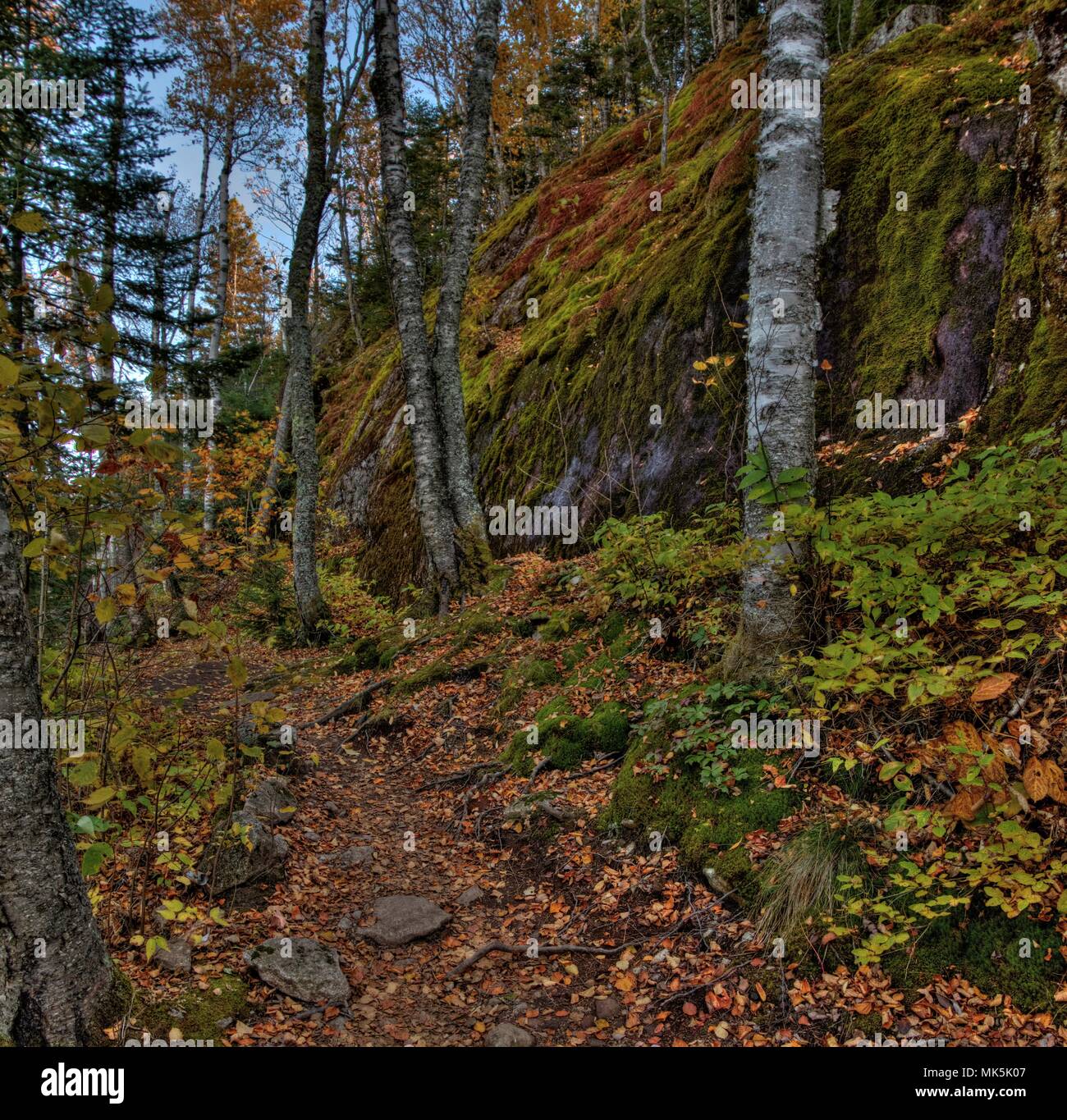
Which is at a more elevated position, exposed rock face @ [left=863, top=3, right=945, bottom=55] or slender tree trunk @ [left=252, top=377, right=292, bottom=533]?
exposed rock face @ [left=863, top=3, right=945, bottom=55]

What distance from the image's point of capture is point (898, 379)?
569cm

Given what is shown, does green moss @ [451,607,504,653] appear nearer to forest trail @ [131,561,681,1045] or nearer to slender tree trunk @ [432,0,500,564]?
forest trail @ [131,561,681,1045]

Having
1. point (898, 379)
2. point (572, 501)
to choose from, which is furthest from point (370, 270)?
point (898, 379)

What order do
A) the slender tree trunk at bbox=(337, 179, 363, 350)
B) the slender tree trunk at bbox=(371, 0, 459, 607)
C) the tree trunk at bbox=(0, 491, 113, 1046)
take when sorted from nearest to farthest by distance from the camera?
the tree trunk at bbox=(0, 491, 113, 1046), the slender tree trunk at bbox=(371, 0, 459, 607), the slender tree trunk at bbox=(337, 179, 363, 350)

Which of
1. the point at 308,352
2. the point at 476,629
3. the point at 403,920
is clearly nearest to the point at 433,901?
the point at 403,920

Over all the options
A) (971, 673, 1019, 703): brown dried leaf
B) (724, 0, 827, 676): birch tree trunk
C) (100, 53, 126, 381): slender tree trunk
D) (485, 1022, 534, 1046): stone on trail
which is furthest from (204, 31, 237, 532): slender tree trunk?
(971, 673, 1019, 703): brown dried leaf

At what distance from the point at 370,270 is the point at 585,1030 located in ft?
79.0

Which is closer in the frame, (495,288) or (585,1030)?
(585,1030)

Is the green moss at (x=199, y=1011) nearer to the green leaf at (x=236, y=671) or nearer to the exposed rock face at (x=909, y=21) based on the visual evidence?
the green leaf at (x=236, y=671)

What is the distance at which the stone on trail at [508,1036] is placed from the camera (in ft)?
9.91

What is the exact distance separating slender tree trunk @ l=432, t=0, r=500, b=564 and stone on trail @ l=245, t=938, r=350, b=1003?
6560 millimetres

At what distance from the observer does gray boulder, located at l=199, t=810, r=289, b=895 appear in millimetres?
3752

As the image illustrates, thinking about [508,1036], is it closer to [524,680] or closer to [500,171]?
[524,680]
